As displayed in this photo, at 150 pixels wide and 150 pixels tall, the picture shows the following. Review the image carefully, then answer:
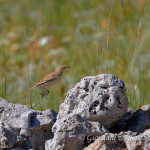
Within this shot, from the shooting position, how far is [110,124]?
2.67 meters

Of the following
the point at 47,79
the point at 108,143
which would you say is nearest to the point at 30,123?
the point at 108,143

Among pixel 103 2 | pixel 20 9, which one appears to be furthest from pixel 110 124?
pixel 20 9

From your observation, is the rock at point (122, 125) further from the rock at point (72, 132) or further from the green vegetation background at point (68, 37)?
the green vegetation background at point (68, 37)

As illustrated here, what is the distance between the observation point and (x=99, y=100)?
261 centimetres

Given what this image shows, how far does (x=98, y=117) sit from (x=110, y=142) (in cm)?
27

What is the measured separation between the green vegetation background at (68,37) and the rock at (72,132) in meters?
2.95

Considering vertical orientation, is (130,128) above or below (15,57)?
below

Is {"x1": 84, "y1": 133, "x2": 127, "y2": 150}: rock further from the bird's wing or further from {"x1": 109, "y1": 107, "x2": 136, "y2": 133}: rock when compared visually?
the bird's wing

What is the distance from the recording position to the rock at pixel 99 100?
8.52 ft

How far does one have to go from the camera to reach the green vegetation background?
6012 mm

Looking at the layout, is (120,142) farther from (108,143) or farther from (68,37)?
(68,37)

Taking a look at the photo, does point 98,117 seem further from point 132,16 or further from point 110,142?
point 132,16

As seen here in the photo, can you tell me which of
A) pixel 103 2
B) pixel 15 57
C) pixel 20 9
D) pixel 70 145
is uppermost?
pixel 20 9

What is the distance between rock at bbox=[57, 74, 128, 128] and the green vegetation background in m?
2.73
